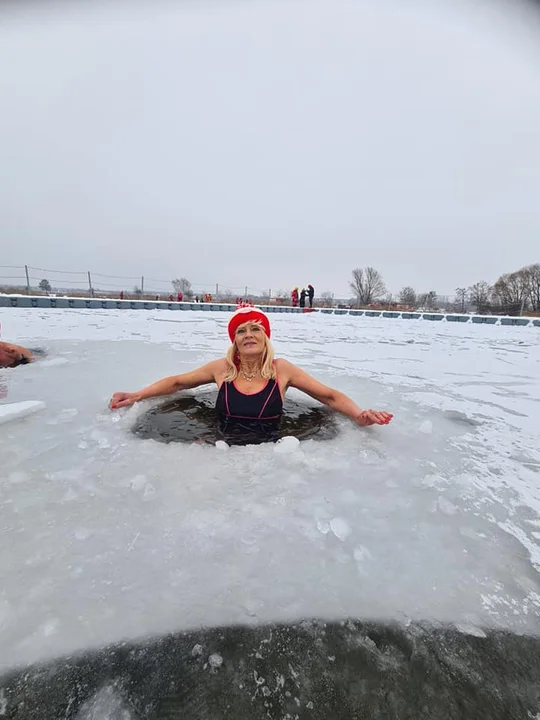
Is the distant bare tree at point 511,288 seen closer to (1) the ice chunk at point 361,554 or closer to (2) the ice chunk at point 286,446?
(2) the ice chunk at point 286,446

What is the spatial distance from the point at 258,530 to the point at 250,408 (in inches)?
56.8

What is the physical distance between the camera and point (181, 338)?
747cm

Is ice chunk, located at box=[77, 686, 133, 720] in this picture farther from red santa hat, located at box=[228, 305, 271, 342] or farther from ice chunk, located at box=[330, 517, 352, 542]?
red santa hat, located at box=[228, 305, 271, 342]

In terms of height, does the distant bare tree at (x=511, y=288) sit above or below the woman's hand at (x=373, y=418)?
above

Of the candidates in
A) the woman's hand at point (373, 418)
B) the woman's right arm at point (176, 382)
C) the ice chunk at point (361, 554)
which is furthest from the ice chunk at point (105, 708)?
the woman's right arm at point (176, 382)

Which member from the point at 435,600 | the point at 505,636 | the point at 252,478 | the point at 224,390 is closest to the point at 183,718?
the point at 435,600

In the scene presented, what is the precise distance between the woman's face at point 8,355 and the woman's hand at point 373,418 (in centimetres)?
425

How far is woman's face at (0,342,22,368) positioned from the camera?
4223mm

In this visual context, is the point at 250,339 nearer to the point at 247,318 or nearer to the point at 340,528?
the point at 247,318

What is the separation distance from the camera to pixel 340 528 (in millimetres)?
1441

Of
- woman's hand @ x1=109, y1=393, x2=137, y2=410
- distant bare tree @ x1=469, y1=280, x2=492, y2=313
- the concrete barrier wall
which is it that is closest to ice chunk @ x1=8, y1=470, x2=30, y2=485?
woman's hand @ x1=109, y1=393, x2=137, y2=410

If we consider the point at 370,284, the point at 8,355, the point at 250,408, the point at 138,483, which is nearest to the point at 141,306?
the point at 8,355

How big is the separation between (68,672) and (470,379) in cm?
491

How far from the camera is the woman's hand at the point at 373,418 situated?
2.46 meters
